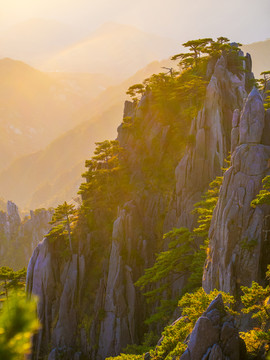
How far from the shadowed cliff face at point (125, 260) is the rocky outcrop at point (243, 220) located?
13.5 meters

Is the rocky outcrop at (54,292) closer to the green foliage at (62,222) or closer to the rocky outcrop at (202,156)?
the green foliage at (62,222)

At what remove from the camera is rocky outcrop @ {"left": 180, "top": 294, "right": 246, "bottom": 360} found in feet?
43.1

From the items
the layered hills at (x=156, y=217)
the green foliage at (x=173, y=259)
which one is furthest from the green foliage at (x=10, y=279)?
the green foliage at (x=173, y=259)

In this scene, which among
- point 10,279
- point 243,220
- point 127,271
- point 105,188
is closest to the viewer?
point 243,220

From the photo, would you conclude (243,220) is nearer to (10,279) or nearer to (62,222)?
(62,222)

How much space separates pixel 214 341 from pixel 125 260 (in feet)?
90.0

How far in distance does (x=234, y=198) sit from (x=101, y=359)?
24.5m

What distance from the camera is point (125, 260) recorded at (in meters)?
40.2

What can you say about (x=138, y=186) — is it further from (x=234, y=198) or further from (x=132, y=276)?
(x=234, y=198)

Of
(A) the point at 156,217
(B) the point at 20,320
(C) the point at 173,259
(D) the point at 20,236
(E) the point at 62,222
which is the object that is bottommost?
(B) the point at 20,320

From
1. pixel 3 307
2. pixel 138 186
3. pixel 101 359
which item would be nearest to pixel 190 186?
pixel 138 186

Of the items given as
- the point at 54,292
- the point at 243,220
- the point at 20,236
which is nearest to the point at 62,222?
the point at 54,292

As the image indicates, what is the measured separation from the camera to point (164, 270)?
30297 mm

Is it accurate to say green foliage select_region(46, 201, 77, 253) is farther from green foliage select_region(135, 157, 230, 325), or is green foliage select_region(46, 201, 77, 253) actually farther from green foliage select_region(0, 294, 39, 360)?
green foliage select_region(135, 157, 230, 325)
